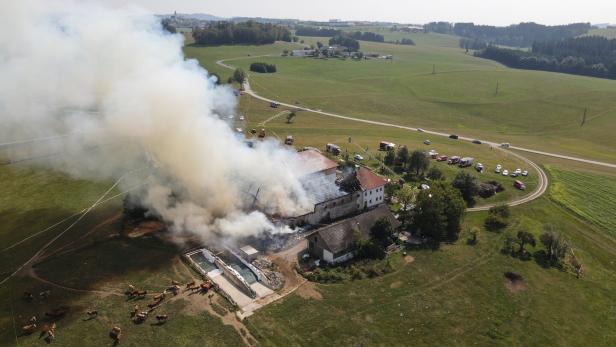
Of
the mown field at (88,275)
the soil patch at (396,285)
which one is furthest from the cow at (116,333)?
the soil patch at (396,285)

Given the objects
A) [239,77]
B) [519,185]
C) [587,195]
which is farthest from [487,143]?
[239,77]

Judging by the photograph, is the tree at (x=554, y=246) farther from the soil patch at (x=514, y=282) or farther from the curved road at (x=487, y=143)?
the curved road at (x=487, y=143)

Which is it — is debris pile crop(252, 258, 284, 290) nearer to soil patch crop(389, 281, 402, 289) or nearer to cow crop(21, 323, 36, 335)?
soil patch crop(389, 281, 402, 289)

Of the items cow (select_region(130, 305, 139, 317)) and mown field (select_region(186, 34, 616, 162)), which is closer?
cow (select_region(130, 305, 139, 317))

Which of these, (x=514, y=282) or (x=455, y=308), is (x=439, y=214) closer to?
(x=514, y=282)

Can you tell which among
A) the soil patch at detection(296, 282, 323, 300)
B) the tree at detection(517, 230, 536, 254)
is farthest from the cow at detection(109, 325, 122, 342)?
the tree at detection(517, 230, 536, 254)
